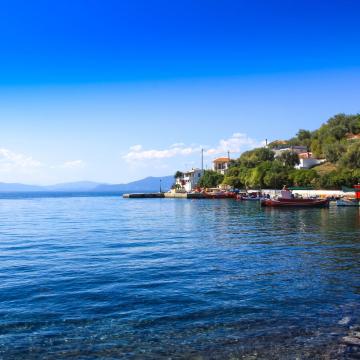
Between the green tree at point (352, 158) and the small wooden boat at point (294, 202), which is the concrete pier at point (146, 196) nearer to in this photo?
the green tree at point (352, 158)

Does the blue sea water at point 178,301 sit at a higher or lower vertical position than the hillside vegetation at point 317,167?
lower

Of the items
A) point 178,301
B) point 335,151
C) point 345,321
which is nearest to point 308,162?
point 335,151

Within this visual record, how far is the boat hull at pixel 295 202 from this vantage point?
6425 centimetres

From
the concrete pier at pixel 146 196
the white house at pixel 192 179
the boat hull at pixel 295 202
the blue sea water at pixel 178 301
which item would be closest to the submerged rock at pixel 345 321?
the blue sea water at pixel 178 301

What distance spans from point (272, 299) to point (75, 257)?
11.5m

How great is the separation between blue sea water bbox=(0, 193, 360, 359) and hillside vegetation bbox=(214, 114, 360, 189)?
62.6 metres

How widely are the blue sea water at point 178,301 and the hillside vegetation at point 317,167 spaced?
62.6 meters

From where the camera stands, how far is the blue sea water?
9.76 metres

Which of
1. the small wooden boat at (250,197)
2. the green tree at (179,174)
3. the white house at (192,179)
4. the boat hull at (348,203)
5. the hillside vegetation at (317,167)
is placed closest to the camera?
the boat hull at (348,203)

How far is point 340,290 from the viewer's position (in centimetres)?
1438

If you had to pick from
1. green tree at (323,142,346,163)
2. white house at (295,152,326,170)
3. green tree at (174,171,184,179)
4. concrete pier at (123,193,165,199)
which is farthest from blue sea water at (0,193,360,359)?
green tree at (174,171,184,179)

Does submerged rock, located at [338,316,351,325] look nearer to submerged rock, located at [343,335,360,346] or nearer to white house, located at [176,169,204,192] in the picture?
submerged rock, located at [343,335,360,346]

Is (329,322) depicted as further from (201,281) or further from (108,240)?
(108,240)

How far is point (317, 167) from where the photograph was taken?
363 feet
